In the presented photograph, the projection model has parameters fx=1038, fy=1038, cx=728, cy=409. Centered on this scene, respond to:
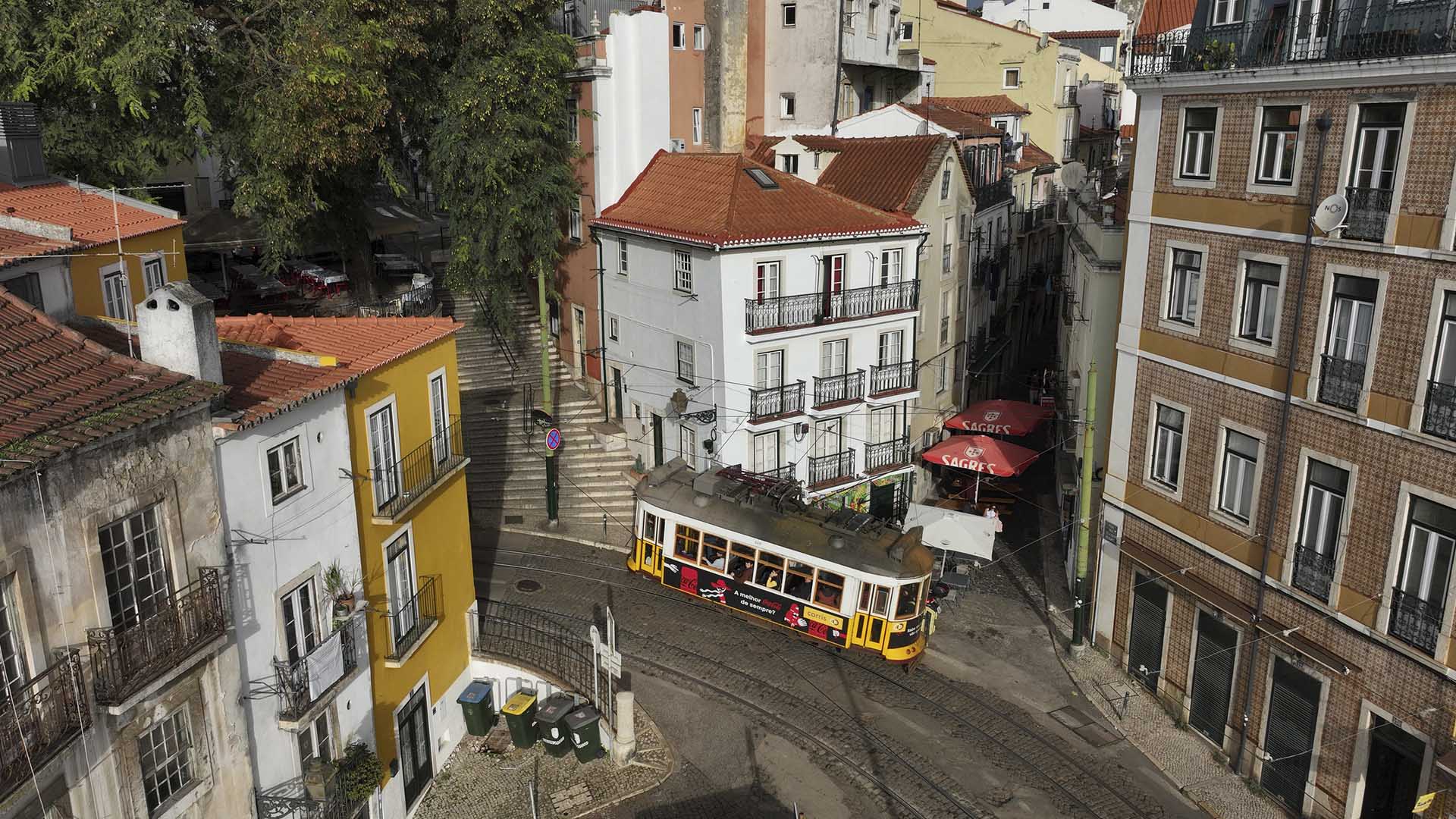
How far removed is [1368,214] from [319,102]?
73.7 ft

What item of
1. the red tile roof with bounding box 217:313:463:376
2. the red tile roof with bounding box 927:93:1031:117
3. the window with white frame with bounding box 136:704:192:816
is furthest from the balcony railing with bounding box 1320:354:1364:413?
the red tile roof with bounding box 927:93:1031:117

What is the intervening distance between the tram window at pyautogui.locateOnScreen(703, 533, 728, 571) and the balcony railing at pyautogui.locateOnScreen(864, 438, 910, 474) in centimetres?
845

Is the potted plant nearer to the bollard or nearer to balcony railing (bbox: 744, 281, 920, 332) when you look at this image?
the bollard

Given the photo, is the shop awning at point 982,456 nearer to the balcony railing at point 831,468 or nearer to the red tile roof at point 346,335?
the balcony railing at point 831,468

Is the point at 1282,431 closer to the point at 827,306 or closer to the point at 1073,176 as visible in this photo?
the point at 827,306

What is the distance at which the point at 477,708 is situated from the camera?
2139 cm

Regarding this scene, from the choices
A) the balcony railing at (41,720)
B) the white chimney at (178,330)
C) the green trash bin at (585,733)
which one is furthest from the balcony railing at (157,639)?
the green trash bin at (585,733)

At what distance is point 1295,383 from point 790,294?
45.6 ft

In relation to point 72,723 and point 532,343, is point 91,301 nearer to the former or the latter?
point 72,723

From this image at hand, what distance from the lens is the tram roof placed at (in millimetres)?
21938

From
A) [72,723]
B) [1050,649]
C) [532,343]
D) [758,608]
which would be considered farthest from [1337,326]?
[532,343]

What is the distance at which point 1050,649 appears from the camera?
24.8 m

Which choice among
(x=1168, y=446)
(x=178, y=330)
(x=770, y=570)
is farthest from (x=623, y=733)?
(x=1168, y=446)

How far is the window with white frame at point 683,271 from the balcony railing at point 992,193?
1278 cm
